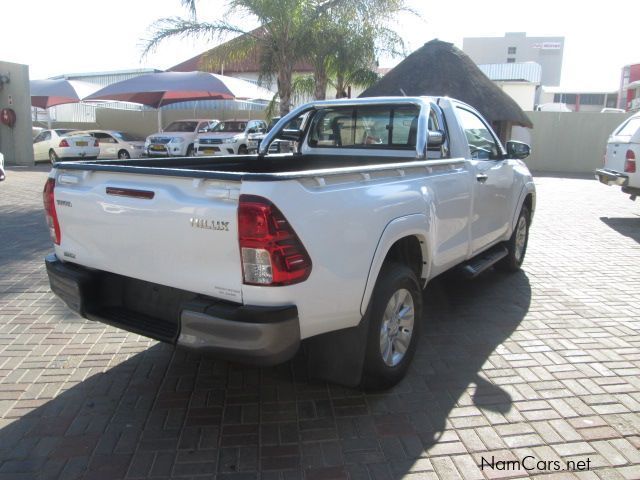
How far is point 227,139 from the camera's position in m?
19.9

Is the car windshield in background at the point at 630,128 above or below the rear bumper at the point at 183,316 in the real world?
above

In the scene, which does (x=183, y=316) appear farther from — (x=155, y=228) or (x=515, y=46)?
(x=515, y=46)

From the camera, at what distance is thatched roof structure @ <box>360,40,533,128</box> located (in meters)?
16.4

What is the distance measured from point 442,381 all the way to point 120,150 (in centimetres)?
2025

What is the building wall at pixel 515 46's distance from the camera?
3152 inches

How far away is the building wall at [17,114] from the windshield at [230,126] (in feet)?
21.4

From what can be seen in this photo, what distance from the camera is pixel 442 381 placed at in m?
3.78

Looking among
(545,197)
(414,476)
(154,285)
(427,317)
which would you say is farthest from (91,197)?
(545,197)

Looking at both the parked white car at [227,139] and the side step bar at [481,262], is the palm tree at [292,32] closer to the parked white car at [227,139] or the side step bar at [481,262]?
the parked white car at [227,139]

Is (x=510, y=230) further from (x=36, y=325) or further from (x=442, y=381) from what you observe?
(x=36, y=325)

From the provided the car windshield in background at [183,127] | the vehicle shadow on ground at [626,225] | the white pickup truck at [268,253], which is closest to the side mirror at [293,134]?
the white pickup truck at [268,253]

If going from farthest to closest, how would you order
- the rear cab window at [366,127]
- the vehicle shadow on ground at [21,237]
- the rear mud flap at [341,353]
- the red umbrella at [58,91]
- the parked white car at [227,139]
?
the red umbrella at [58,91], the parked white car at [227,139], the vehicle shadow on ground at [21,237], the rear cab window at [366,127], the rear mud flap at [341,353]

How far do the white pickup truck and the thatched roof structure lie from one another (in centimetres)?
1244

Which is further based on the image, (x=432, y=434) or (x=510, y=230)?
(x=510, y=230)
